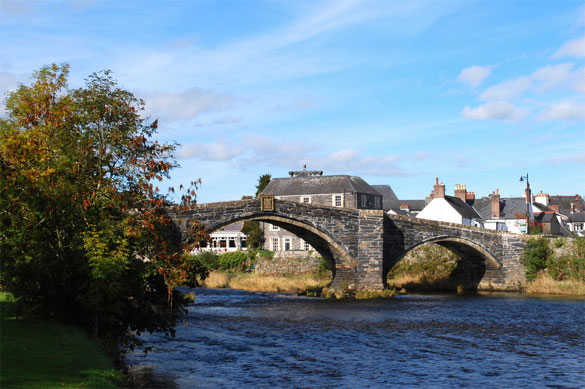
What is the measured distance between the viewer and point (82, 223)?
19.2m

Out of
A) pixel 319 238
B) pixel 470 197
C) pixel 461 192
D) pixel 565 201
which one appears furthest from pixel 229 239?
pixel 565 201

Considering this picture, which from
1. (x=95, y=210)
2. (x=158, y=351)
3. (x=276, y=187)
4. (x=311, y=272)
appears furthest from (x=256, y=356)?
(x=276, y=187)

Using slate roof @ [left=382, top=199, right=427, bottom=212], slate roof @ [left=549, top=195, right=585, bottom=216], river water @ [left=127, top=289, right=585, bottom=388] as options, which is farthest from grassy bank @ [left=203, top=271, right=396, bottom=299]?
slate roof @ [left=549, top=195, right=585, bottom=216]

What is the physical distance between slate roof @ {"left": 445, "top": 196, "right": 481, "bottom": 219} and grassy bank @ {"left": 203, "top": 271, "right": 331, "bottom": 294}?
20.6 metres

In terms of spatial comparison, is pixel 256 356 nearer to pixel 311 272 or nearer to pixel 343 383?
pixel 343 383

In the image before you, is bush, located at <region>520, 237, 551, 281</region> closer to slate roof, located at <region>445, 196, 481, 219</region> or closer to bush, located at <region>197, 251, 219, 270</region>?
slate roof, located at <region>445, 196, 481, 219</region>

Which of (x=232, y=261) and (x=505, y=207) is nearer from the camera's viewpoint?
(x=232, y=261)

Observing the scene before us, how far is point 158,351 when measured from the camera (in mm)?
22172

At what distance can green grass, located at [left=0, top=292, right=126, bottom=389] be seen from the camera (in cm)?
1288

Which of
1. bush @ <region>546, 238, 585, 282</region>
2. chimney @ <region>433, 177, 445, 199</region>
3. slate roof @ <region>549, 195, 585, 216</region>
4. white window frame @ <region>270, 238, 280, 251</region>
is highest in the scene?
slate roof @ <region>549, 195, 585, 216</region>

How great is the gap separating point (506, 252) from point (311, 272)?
18444 mm

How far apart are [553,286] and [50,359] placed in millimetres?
40700

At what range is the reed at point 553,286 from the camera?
151ft

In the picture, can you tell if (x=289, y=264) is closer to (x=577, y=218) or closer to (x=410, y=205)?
(x=410, y=205)
